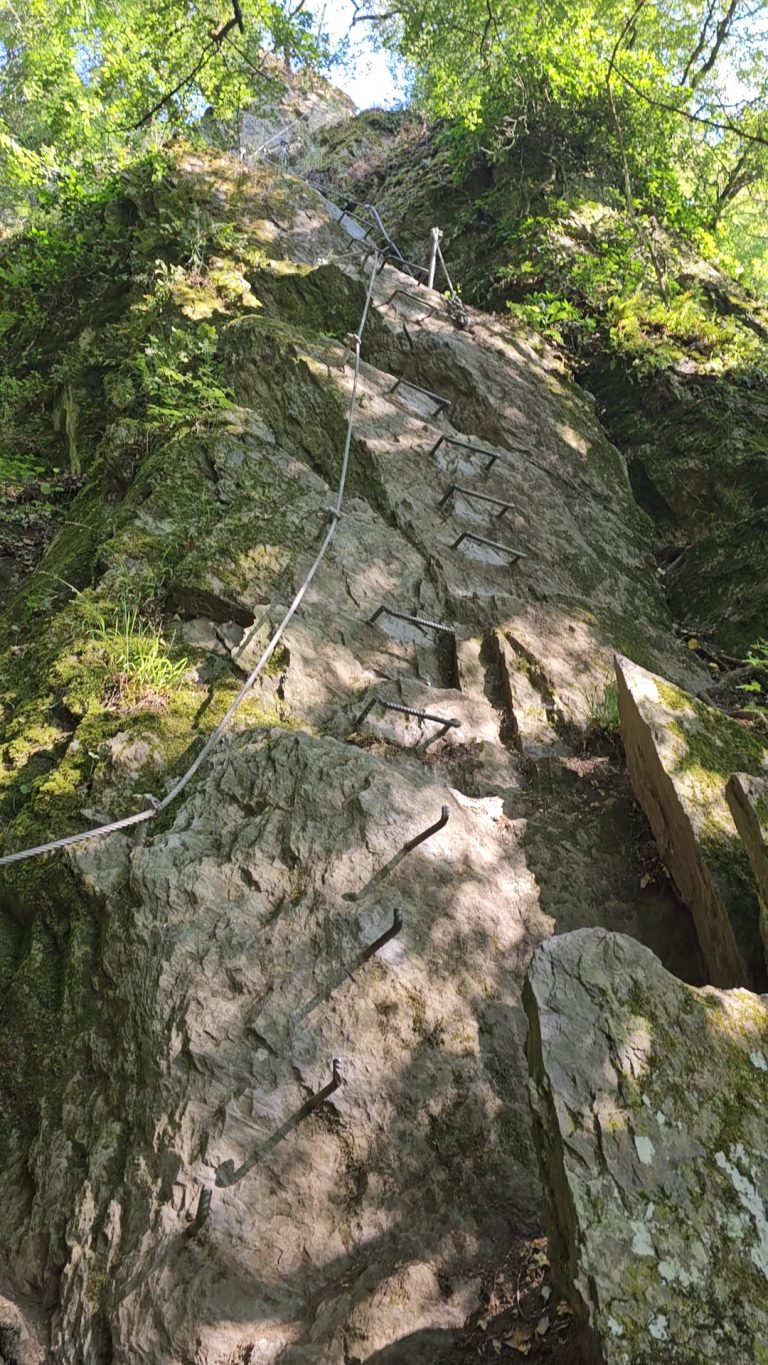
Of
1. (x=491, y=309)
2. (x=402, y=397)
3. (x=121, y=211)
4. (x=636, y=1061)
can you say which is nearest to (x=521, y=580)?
(x=402, y=397)

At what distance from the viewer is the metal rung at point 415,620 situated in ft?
17.1

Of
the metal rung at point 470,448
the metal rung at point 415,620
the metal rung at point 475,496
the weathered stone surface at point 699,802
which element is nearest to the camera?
the weathered stone surface at point 699,802

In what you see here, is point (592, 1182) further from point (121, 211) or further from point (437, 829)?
point (121, 211)

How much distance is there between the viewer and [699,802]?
3.83 m

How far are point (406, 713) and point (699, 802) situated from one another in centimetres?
165

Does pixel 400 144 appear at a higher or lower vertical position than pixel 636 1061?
higher

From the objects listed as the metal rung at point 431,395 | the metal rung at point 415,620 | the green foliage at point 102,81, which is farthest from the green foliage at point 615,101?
the metal rung at point 415,620

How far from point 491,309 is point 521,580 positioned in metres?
7.06

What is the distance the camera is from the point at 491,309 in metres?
11.8

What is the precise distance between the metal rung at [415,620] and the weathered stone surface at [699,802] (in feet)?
4.33

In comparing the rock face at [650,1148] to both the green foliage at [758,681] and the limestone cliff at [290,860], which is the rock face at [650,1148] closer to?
the limestone cliff at [290,860]

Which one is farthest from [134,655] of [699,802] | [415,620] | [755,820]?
[755,820]

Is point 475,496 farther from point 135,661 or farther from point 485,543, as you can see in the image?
point 135,661

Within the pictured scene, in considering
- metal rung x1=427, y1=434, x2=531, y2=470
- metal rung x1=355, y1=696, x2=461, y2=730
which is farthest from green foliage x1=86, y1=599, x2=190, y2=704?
metal rung x1=427, y1=434, x2=531, y2=470
